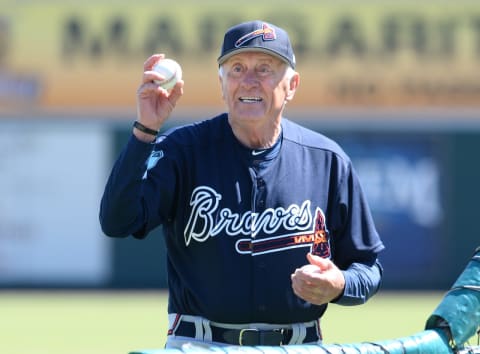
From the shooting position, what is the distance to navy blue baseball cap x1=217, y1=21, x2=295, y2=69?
4.20 metres

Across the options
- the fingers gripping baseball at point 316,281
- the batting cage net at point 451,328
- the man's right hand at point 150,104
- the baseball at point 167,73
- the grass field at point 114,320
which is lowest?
the grass field at point 114,320

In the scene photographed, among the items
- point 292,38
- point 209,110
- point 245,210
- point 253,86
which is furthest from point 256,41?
point 292,38

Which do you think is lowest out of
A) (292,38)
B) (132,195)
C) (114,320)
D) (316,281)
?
(114,320)

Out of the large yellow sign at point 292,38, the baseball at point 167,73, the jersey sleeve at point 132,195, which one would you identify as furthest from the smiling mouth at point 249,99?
the large yellow sign at point 292,38

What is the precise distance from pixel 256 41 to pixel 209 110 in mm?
12504

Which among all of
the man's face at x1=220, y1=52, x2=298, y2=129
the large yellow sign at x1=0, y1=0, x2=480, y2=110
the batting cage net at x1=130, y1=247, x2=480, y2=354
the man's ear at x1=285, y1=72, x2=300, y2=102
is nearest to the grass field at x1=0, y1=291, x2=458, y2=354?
the large yellow sign at x1=0, y1=0, x2=480, y2=110

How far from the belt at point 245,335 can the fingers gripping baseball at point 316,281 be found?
28 centimetres

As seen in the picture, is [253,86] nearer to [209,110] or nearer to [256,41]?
[256,41]

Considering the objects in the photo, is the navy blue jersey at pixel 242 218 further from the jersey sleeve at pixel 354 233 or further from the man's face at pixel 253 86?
the man's face at pixel 253 86

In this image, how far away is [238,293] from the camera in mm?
4168

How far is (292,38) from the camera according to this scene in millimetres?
16875

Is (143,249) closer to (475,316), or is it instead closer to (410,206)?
(410,206)

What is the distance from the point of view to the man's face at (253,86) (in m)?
4.20

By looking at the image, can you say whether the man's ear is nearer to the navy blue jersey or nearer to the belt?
the navy blue jersey
